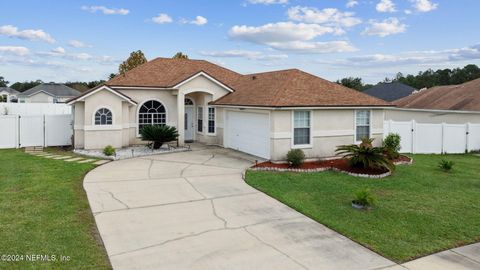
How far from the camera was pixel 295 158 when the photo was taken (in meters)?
13.9

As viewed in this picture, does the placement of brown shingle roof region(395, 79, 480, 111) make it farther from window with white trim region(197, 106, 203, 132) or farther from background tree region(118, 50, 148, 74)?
background tree region(118, 50, 148, 74)

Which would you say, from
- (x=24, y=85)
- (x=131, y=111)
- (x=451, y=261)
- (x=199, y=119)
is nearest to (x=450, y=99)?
(x=199, y=119)

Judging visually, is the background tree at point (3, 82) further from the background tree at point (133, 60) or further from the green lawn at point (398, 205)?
the green lawn at point (398, 205)

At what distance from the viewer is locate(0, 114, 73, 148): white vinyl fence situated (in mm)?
19078

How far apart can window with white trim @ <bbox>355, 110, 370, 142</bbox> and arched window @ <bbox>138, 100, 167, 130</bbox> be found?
35.7ft

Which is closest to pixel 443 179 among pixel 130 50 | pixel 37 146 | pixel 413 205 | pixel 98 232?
pixel 413 205

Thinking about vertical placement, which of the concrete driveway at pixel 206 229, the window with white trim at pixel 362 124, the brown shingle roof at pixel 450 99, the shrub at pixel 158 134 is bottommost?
the concrete driveway at pixel 206 229

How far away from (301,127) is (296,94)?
1503 mm

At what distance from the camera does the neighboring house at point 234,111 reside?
15.5 m

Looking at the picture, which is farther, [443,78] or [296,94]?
[443,78]

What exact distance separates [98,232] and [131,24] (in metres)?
20.2

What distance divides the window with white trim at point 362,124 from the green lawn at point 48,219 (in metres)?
11.9

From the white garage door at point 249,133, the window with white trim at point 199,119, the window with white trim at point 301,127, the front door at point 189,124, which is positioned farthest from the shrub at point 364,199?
the front door at point 189,124

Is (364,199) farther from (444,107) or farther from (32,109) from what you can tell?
(32,109)
